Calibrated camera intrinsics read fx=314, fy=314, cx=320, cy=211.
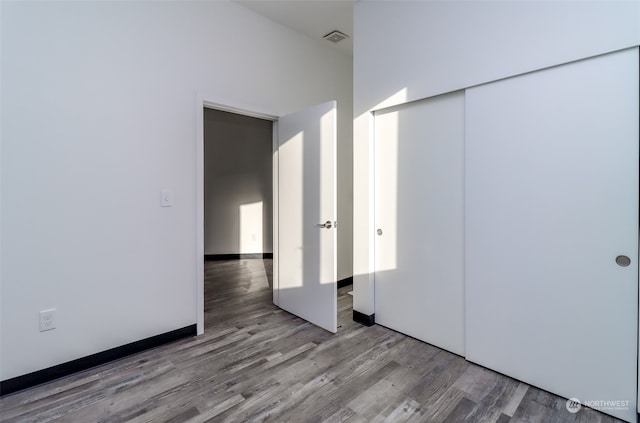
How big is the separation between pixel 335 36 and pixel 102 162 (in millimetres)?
2623

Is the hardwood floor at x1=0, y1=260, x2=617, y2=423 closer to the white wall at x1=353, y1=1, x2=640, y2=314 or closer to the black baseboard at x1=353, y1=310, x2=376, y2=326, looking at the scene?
the black baseboard at x1=353, y1=310, x2=376, y2=326

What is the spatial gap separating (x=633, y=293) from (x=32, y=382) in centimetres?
343

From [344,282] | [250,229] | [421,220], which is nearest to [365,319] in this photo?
[421,220]

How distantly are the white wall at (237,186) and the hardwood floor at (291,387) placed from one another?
3550mm

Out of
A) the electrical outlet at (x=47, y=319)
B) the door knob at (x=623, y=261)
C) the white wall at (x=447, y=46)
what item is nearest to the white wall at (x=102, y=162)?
the electrical outlet at (x=47, y=319)

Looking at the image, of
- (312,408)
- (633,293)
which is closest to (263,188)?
(312,408)

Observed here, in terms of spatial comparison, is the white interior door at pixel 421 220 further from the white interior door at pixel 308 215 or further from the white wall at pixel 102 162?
the white wall at pixel 102 162

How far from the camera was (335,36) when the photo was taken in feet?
11.3

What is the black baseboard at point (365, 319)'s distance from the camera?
2.81 m

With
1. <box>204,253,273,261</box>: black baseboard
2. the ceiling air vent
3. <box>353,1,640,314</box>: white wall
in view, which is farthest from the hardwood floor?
<box>204,253,273,261</box>: black baseboard

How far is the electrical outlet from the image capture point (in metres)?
1.96

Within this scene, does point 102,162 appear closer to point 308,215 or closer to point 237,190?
point 308,215

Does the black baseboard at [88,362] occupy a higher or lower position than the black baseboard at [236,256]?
lower

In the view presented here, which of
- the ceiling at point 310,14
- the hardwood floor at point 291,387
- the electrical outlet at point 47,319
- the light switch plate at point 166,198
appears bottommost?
the hardwood floor at point 291,387
